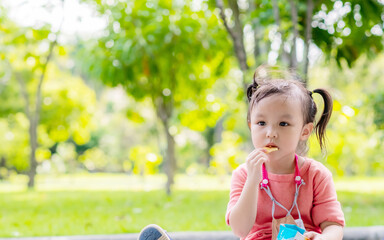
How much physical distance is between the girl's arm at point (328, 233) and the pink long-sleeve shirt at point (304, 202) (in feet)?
0.06

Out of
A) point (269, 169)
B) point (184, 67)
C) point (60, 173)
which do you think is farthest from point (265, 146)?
point (60, 173)

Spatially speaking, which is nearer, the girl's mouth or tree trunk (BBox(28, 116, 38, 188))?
the girl's mouth

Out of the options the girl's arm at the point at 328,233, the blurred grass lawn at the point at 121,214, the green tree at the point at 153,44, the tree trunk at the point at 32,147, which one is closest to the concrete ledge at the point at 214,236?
the blurred grass lawn at the point at 121,214

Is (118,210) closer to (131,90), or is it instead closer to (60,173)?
(131,90)

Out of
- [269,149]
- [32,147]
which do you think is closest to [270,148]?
[269,149]

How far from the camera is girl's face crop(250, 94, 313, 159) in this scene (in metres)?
1.69

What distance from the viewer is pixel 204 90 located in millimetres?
7488

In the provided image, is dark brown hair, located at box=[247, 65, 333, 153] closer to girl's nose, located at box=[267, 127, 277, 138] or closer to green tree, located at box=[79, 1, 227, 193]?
girl's nose, located at box=[267, 127, 277, 138]

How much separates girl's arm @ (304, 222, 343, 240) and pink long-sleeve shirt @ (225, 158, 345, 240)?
18 mm

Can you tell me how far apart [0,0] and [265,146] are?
777 cm

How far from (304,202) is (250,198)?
260mm

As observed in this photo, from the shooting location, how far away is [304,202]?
5.71 ft

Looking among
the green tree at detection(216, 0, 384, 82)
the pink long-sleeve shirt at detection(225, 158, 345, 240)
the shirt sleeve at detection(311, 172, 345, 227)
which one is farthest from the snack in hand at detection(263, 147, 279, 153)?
the green tree at detection(216, 0, 384, 82)

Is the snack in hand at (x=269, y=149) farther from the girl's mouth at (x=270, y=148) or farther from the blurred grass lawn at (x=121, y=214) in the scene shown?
the blurred grass lawn at (x=121, y=214)
